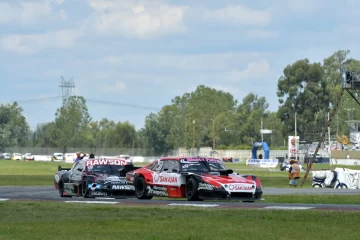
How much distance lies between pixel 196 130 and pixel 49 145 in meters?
47.4

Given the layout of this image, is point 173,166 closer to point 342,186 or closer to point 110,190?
point 110,190

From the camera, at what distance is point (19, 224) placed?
55.4ft

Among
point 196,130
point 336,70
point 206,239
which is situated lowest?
point 206,239

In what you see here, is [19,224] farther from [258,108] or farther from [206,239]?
[258,108]

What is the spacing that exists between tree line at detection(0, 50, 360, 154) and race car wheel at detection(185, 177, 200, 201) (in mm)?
108174

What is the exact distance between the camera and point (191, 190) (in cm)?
2450

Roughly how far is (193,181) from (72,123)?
461 feet

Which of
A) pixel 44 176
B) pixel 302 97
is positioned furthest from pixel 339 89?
pixel 44 176

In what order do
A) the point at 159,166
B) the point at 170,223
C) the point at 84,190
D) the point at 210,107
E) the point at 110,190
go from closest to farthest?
the point at 170,223 → the point at 159,166 → the point at 110,190 → the point at 84,190 → the point at 210,107

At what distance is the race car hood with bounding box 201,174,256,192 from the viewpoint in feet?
78.4

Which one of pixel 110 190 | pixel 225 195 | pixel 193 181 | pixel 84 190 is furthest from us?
pixel 84 190

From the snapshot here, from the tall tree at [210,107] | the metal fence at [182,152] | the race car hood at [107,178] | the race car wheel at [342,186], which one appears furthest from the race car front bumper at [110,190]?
the tall tree at [210,107]

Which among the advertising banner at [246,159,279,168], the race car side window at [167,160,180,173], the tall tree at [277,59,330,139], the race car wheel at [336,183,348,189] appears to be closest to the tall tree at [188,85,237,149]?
the tall tree at [277,59,330,139]

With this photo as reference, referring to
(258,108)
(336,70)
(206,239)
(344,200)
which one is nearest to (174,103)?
(258,108)
